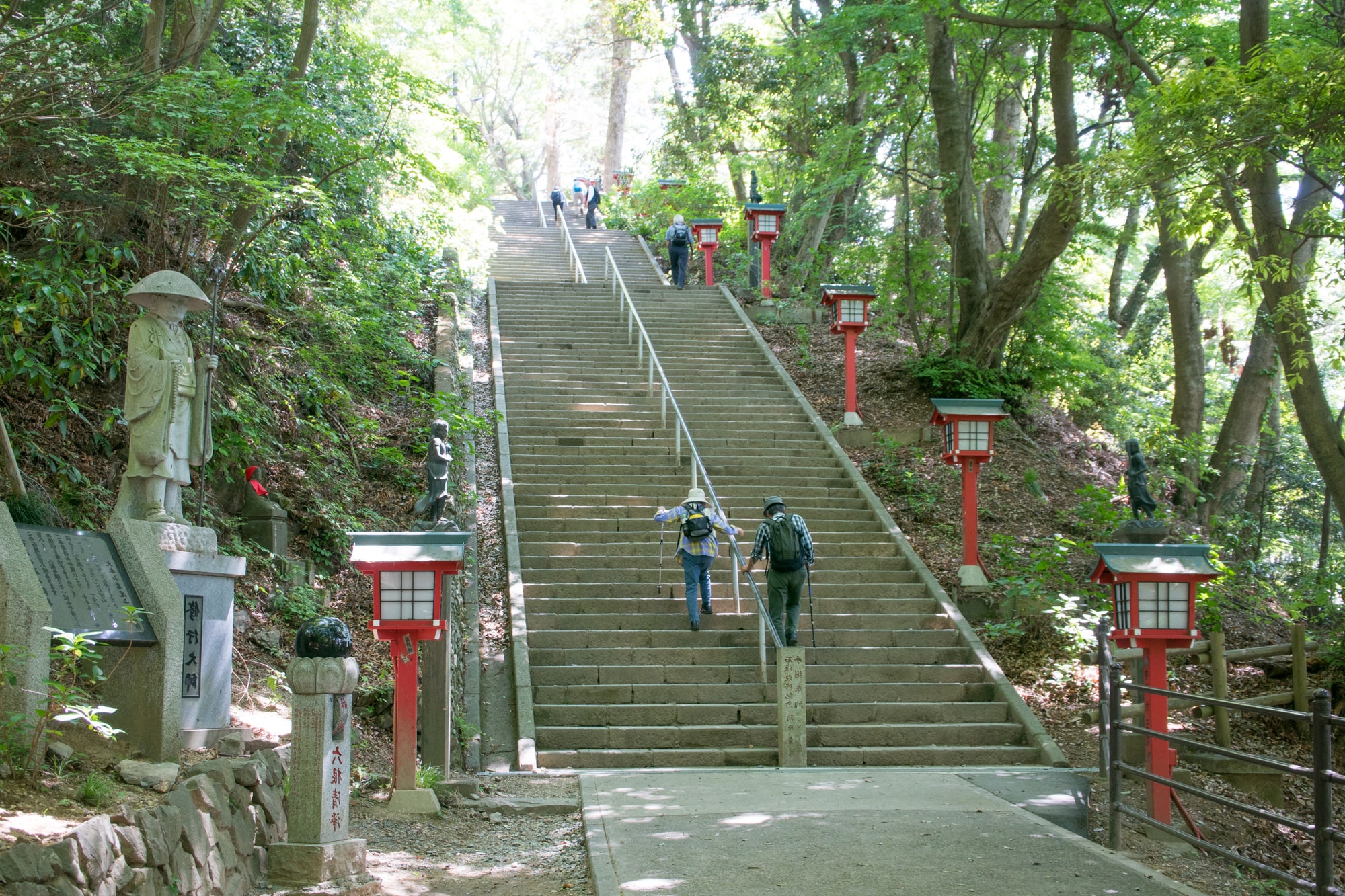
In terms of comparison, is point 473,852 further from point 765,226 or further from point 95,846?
point 765,226

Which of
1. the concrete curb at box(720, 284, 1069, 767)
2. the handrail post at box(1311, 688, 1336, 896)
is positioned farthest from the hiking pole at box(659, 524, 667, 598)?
the handrail post at box(1311, 688, 1336, 896)

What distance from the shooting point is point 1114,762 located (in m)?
6.46

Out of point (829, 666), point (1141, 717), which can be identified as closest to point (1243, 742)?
point (1141, 717)

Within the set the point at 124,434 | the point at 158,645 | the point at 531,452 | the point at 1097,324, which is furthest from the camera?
the point at 1097,324

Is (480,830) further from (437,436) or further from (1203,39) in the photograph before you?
(1203,39)

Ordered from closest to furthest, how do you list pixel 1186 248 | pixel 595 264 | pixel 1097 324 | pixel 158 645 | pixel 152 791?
pixel 152 791
pixel 158 645
pixel 1186 248
pixel 1097 324
pixel 595 264

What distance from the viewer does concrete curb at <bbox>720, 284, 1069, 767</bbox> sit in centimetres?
913

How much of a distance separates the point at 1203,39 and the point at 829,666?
1008 centimetres

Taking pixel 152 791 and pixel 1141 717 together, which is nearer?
pixel 152 791

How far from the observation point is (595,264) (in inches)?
1009

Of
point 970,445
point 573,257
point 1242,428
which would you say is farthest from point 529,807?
point 573,257

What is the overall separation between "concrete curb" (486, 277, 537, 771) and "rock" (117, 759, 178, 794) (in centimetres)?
357

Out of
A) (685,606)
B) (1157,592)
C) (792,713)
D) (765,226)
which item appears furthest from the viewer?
(765,226)

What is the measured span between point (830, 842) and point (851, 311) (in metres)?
10.1
